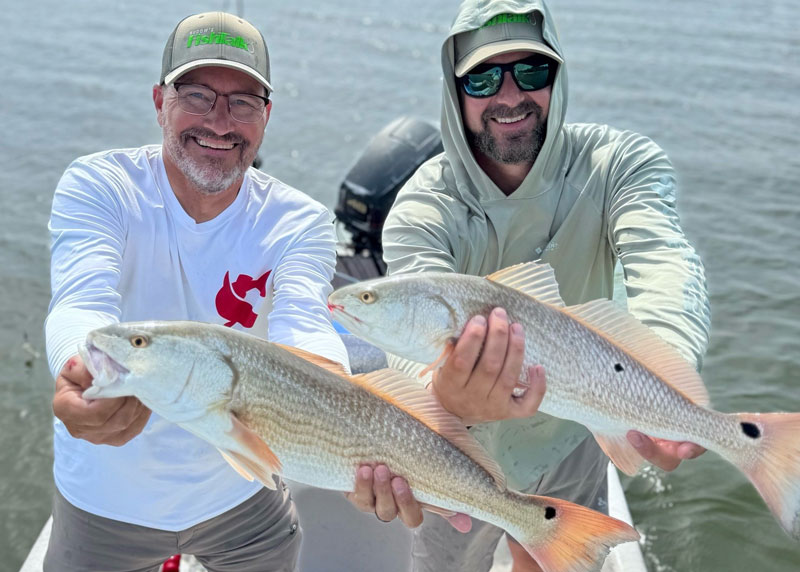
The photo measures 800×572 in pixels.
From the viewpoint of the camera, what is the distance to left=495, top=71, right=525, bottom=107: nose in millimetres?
3248

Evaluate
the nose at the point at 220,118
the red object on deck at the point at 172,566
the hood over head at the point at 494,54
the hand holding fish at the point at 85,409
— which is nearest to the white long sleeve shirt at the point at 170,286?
the nose at the point at 220,118

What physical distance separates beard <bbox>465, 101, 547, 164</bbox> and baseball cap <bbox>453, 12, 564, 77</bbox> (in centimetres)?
22

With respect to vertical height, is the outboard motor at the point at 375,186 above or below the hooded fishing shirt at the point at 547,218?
below

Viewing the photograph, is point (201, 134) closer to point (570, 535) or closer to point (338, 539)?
point (570, 535)

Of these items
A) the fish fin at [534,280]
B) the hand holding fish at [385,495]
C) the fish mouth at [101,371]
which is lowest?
the hand holding fish at [385,495]

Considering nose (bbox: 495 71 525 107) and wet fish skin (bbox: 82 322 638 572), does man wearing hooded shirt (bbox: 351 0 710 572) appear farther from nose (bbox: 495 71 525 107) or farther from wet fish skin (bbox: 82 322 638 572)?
wet fish skin (bbox: 82 322 638 572)

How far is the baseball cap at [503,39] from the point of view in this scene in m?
3.19

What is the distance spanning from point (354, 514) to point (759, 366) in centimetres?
584

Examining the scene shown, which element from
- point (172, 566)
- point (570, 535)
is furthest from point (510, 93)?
point (172, 566)

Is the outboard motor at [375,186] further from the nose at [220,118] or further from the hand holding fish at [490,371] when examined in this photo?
the hand holding fish at [490,371]

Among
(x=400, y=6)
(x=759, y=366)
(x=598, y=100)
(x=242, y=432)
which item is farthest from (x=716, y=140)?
(x=242, y=432)

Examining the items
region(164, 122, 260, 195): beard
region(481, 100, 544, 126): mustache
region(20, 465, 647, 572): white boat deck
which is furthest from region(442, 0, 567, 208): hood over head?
region(20, 465, 647, 572): white boat deck

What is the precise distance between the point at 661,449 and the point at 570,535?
443mm

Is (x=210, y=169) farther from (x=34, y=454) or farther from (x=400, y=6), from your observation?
(x=400, y=6)
